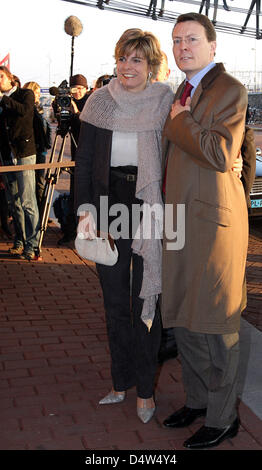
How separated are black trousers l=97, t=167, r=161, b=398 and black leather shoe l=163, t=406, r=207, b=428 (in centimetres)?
17

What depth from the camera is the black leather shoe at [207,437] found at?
312cm

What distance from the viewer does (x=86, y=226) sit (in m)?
3.33

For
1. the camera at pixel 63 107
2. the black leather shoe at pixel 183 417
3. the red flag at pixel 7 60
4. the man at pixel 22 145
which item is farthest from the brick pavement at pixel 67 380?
the red flag at pixel 7 60

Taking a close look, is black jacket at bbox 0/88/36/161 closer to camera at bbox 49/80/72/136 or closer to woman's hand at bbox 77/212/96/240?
camera at bbox 49/80/72/136

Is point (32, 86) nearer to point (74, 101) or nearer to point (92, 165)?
point (74, 101)

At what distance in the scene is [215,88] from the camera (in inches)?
Result: 112

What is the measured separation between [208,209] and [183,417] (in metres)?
1.17

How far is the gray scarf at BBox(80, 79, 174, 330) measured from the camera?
10.4 feet

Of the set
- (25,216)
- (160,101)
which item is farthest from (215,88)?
(25,216)

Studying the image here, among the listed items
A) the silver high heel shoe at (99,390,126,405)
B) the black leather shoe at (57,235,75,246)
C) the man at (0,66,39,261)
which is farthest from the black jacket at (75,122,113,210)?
the black leather shoe at (57,235,75,246)

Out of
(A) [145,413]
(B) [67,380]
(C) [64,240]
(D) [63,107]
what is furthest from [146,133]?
(C) [64,240]

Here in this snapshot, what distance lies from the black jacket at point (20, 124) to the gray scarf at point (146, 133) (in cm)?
380

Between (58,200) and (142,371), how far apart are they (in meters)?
5.17

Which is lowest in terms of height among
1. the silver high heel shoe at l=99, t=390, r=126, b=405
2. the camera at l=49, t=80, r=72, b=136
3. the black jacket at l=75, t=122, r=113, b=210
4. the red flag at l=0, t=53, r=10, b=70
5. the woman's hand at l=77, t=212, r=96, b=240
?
the silver high heel shoe at l=99, t=390, r=126, b=405
